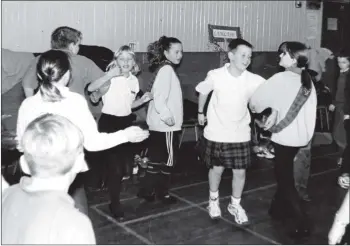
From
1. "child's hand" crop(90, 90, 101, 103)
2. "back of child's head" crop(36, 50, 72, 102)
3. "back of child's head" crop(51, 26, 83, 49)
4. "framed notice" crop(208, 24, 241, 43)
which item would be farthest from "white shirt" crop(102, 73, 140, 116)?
"framed notice" crop(208, 24, 241, 43)

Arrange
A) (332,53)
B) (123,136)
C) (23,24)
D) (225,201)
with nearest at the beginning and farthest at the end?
(123,136)
(225,201)
(23,24)
(332,53)

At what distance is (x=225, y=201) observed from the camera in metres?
5.39

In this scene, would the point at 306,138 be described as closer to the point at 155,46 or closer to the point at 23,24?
the point at 155,46

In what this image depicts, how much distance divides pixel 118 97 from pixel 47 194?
3.11 m

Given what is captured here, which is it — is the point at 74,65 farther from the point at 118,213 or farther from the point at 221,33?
the point at 221,33

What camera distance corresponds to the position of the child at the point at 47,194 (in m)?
1.64

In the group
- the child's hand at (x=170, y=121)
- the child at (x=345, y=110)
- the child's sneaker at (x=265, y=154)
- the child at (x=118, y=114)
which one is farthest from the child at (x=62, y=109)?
the child's sneaker at (x=265, y=154)

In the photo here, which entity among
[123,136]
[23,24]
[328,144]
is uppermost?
[23,24]

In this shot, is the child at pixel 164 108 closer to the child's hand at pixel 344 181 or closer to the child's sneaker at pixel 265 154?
the child's hand at pixel 344 181

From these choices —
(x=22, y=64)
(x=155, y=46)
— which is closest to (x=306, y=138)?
(x=155, y=46)

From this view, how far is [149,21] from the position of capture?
7973 mm

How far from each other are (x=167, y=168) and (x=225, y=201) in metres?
0.85

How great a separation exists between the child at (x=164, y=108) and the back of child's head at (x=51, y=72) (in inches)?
67.0

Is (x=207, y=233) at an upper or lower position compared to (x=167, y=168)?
lower
